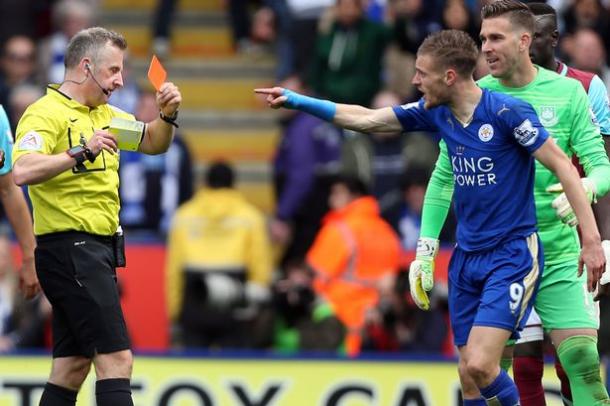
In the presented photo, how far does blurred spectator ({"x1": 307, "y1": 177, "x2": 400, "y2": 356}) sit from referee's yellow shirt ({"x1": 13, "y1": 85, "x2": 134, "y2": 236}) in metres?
4.66

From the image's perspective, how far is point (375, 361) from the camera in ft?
40.4

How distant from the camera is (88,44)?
8945 millimetres

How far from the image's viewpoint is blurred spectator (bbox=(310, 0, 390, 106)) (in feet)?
50.5

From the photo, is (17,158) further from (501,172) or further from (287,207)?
(287,207)

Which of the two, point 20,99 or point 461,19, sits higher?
point 461,19

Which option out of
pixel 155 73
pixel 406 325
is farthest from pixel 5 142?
pixel 406 325

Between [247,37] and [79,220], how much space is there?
30.3ft

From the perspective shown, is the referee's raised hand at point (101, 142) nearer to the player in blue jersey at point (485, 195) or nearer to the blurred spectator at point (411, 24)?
the player in blue jersey at point (485, 195)

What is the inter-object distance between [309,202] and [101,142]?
636cm

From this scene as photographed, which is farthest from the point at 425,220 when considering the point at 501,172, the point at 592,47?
the point at 592,47

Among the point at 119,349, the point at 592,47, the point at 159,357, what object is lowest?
the point at 159,357

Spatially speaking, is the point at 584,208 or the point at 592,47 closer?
the point at 584,208

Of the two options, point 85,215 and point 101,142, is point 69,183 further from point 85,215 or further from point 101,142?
point 101,142

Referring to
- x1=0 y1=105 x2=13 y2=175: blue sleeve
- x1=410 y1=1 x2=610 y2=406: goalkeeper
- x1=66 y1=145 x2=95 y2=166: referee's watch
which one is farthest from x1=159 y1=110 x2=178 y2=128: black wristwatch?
x1=410 y1=1 x2=610 y2=406: goalkeeper
